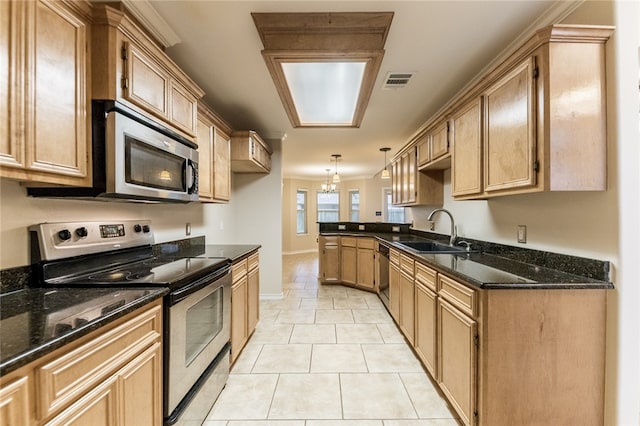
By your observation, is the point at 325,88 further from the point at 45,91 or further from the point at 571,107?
the point at 45,91

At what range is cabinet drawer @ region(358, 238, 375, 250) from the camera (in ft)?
14.7

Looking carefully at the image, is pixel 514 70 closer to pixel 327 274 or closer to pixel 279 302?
pixel 279 302

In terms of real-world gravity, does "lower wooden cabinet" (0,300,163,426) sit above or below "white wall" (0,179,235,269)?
below

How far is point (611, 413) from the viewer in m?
1.36

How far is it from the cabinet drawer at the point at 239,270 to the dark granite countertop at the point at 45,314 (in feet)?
3.10

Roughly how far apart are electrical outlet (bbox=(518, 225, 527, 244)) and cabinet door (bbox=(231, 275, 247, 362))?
88.5 inches

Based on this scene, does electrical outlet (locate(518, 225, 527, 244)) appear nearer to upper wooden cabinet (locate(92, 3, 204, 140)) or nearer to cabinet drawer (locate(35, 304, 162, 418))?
cabinet drawer (locate(35, 304, 162, 418))

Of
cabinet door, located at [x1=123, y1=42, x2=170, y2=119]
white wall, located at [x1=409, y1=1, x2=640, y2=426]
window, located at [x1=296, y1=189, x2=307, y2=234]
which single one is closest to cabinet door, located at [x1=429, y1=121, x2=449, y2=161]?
white wall, located at [x1=409, y1=1, x2=640, y2=426]

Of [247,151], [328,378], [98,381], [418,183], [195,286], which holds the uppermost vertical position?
[247,151]

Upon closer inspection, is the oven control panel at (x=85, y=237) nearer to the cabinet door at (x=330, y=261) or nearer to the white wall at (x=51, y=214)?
the white wall at (x=51, y=214)

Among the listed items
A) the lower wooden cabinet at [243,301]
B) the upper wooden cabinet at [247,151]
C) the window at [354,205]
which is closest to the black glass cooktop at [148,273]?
the lower wooden cabinet at [243,301]

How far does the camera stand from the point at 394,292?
3.15 meters

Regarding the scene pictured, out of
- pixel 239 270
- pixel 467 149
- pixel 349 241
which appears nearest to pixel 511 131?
pixel 467 149

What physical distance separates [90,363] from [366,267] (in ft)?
12.9
